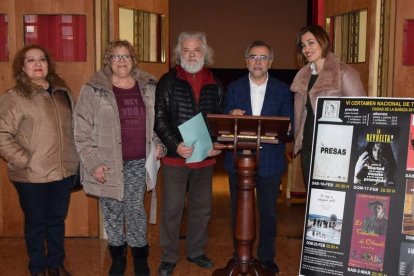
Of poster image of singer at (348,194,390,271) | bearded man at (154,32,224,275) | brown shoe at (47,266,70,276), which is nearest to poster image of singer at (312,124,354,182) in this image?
poster image of singer at (348,194,390,271)

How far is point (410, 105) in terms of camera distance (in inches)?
93.1

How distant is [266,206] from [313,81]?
0.80m

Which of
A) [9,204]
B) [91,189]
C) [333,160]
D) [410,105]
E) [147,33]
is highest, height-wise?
[147,33]

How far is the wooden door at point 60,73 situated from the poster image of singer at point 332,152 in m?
1.90

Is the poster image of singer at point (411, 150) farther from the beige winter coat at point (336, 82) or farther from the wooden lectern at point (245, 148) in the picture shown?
A: the wooden lectern at point (245, 148)

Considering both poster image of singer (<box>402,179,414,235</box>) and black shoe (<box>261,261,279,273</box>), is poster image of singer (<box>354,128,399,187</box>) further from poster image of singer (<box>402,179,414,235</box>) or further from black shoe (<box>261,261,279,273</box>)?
black shoe (<box>261,261,279,273</box>)

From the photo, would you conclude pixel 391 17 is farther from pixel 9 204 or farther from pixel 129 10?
pixel 9 204

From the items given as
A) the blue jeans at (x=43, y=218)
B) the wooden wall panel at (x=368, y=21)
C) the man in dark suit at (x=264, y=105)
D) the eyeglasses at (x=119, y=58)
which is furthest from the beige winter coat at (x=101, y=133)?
the wooden wall panel at (x=368, y=21)

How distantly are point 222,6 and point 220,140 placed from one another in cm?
713

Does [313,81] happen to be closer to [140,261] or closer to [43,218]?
[140,261]

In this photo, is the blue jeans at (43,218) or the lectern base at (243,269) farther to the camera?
the blue jeans at (43,218)

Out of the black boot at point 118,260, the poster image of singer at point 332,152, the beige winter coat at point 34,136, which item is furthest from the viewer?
the black boot at point 118,260

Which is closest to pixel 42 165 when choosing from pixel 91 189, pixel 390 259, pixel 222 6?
pixel 91 189

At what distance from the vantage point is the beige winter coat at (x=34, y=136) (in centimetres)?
271
